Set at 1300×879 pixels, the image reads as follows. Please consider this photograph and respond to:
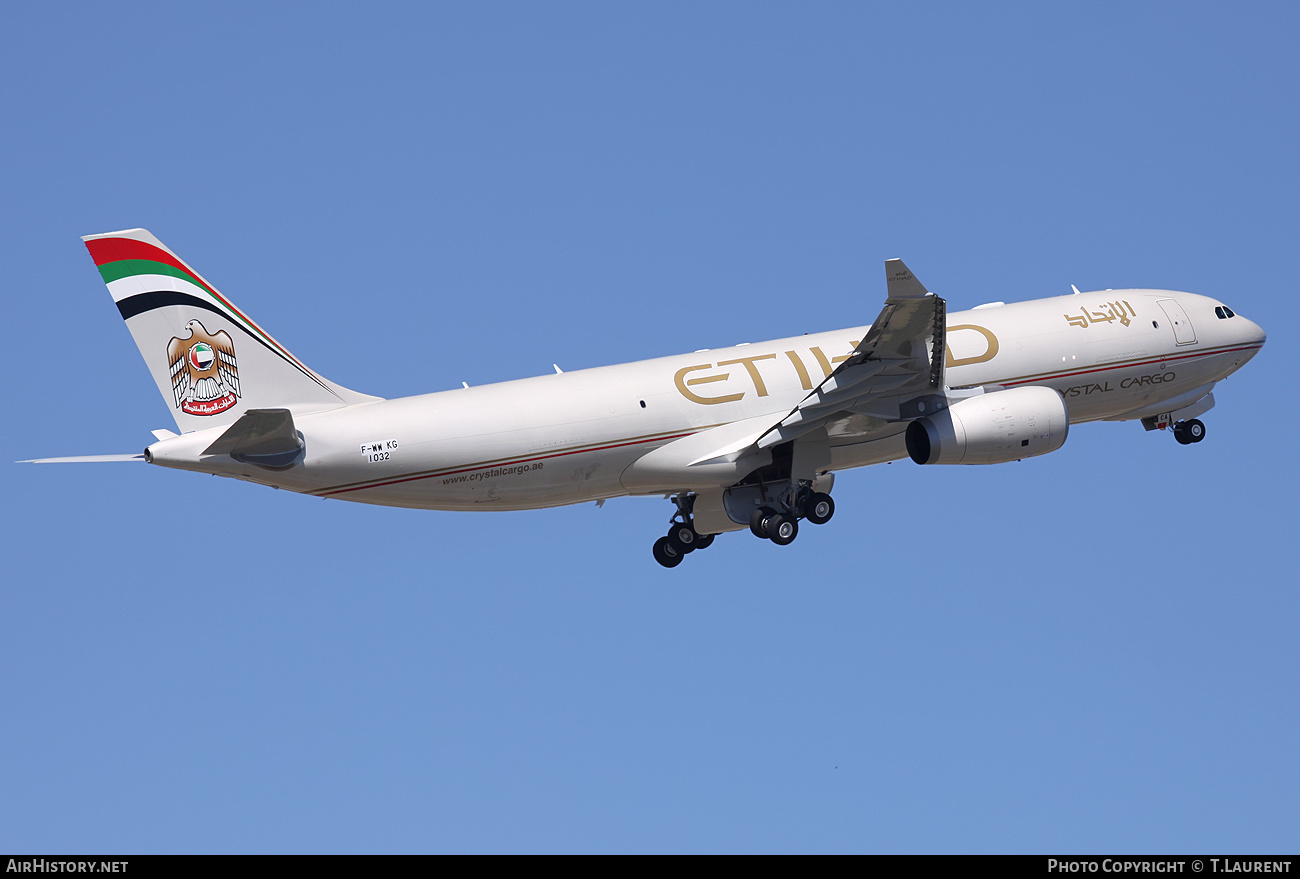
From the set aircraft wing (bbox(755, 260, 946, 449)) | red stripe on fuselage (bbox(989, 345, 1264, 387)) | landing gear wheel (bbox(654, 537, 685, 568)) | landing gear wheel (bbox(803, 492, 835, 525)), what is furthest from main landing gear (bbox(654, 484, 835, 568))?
red stripe on fuselage (bbox(989, 345, 1264, 387))

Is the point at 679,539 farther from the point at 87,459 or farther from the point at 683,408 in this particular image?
the point at 87,459

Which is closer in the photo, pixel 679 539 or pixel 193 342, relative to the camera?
pixel 193 342

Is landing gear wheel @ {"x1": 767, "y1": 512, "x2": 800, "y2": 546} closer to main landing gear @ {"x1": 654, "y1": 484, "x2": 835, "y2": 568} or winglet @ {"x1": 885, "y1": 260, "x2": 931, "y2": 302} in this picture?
main landing gear @ {"x1": 654, "y1": 484, "x2": 835, "y2": 568}

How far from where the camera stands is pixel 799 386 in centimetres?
3762

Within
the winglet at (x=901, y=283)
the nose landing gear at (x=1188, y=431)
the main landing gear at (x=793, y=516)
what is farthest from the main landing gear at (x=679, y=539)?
the nose landing gear at (x=1188, y=431)

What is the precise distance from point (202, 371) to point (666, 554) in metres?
13.1

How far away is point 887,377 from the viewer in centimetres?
3597

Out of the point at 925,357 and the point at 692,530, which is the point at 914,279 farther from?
the point at 692,530

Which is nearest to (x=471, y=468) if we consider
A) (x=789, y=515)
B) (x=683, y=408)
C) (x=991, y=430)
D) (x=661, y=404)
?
(x=661, y=404)

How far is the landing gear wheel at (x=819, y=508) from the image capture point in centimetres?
3762

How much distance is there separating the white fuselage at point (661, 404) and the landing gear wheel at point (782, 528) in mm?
1744

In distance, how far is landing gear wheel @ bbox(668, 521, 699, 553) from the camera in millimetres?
41281

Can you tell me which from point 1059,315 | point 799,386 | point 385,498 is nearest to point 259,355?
point 385,498

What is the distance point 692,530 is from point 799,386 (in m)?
5.73
